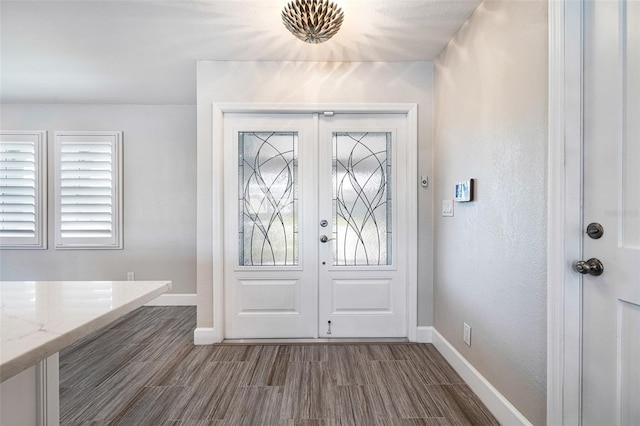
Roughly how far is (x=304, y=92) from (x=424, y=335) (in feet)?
7.73

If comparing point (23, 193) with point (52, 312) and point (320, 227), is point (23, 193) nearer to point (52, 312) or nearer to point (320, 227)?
point (320, 227)

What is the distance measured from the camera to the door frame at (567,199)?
1226mm

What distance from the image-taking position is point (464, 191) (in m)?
1.97

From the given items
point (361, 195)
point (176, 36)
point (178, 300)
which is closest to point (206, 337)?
point (178, 300)

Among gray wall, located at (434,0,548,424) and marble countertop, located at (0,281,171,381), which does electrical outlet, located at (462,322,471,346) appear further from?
marble countertop, located at (0,281,171,381)

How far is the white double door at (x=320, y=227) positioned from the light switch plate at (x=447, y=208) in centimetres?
37

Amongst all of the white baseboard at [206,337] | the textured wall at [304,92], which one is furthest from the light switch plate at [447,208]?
the white baseboard at [206,337]

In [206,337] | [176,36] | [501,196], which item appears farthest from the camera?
[206,337]

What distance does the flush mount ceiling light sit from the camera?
168 cm

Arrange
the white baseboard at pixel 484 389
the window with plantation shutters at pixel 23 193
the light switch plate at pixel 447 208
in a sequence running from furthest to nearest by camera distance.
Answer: the window with plantation shutters at pixel 23 193, the light switch plate at pixel 447 208, the white baseboard at pixel 484 389

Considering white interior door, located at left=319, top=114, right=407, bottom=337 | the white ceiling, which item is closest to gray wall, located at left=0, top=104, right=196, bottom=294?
the white ceiling

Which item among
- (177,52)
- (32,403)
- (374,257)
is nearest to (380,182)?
(374,257)

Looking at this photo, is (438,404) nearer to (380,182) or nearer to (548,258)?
(548,258)

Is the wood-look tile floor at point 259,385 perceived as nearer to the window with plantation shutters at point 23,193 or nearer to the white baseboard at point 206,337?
the white baseboard at point 206,337
